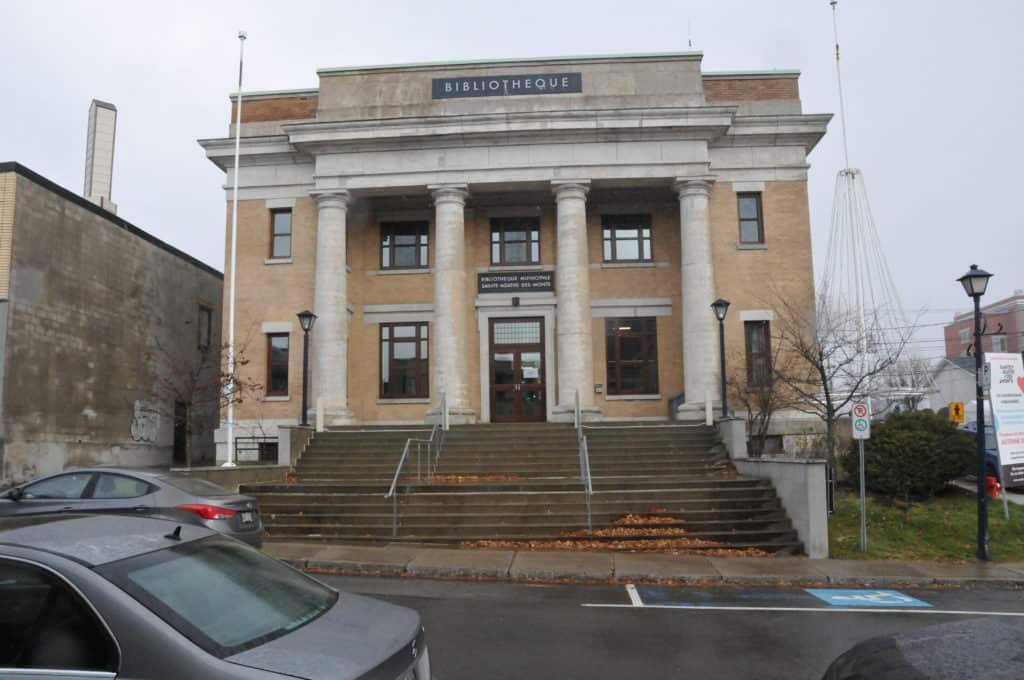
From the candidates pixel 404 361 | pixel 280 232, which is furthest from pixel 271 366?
pixel 280 232

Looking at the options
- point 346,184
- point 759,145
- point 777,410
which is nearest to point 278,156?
point 346,184

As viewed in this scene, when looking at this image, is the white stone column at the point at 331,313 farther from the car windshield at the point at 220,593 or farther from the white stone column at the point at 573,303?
the car windshield at the point at 220,593

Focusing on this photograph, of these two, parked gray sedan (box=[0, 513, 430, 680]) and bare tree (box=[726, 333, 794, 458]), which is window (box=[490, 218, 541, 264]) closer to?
bare tree (box=[726, 333, 794, 458])

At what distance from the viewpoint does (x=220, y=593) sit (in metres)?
3.45

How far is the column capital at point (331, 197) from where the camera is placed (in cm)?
2575

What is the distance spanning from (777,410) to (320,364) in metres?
14.5

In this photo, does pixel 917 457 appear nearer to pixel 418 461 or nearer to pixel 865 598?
pixel 865 598

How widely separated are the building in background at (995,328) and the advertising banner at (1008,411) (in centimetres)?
6723

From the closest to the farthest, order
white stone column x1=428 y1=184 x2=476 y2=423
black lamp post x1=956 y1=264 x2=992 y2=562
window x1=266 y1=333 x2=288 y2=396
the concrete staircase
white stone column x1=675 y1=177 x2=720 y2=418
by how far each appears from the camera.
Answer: black lamp post x1=956 y1=264 x2=992 y2=562
the concrete staircase
white stone column x1=675 y1=177 x2=720 y2=418
white stone column x1=428 y1=184 x2=476 y2=423
window x1=266 y1=333 x2=288 y2=396

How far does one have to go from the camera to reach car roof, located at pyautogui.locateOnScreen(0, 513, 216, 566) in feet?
10.8

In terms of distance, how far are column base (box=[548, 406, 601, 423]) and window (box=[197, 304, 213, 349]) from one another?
59.3ft

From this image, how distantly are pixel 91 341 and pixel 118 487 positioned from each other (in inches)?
720

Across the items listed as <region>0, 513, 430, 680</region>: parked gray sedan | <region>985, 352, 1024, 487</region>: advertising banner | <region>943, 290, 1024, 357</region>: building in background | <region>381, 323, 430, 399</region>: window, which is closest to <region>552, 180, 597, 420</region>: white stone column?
<region>381, 323, 430, 399</region>: window

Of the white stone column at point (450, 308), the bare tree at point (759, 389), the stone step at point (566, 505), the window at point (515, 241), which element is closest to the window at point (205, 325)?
the white stone column at point (450, 308)
